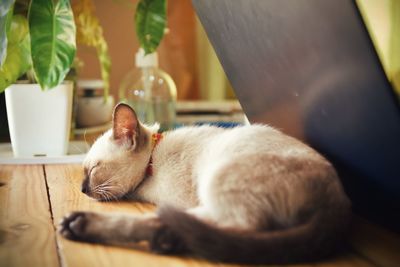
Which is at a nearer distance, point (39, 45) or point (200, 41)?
point (39, 45)

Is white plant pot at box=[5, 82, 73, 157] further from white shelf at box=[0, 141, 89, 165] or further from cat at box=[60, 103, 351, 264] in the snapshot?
cat at box=[60, 103, 351, 264]

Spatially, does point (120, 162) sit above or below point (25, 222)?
above

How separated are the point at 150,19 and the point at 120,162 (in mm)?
888

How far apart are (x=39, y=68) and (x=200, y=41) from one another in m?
1.95

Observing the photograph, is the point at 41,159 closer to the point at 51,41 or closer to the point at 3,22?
the point at 51,41

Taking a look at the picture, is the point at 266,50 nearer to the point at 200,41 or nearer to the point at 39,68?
the point at 39,68

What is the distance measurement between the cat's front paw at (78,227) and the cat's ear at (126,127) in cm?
30

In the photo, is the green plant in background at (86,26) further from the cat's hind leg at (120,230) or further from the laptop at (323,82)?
the cat's hind leg at (120,230)

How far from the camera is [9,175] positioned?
1.46m

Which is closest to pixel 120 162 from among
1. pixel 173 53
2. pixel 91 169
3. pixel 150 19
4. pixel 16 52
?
pixel 91 169

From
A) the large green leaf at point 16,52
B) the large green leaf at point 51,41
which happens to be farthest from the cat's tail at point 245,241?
the large green leaf at point 16,52

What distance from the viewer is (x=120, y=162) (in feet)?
3.66

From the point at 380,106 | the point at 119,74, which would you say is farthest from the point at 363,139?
the point at 119,74

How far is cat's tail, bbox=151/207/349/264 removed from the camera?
0.74 metres
